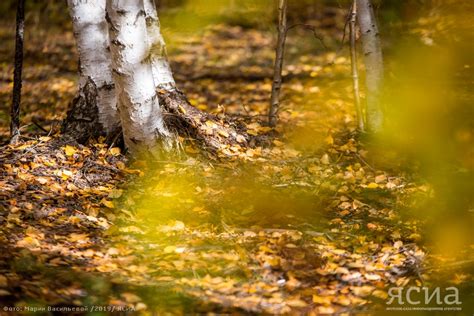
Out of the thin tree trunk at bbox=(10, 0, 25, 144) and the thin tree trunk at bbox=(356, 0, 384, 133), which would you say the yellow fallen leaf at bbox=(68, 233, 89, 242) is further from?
the thin tree trunk at bbox=(356, 0, 384, 133)

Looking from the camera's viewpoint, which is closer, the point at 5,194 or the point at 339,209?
the point at 5,194

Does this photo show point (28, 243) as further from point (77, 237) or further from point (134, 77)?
point (134, 77)

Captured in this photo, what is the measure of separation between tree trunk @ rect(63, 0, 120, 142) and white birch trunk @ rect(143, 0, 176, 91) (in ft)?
2.03

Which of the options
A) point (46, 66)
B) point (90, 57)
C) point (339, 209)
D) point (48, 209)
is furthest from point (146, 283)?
point (46, 66)

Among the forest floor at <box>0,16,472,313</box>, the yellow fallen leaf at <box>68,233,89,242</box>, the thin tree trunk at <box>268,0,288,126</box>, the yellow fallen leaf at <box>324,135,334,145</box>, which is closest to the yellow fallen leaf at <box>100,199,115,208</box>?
the forest floor at <box>0,16,472,313</box>

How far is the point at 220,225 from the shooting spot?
16.1 ft

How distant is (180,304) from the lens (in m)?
3.81

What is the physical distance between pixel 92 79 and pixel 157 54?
2.85 ft

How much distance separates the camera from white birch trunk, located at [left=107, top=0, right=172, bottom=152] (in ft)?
17.5

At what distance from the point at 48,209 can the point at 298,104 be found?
13.9 feet

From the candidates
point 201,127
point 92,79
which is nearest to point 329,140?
point 201,127

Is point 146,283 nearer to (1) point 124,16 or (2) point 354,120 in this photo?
(1) point 124,16

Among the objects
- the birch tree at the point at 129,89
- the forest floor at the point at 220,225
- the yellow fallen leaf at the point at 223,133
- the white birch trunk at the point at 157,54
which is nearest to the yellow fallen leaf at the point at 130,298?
the forest floor at the point at 220,225

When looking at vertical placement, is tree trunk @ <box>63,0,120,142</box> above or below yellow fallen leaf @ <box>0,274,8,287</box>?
above
